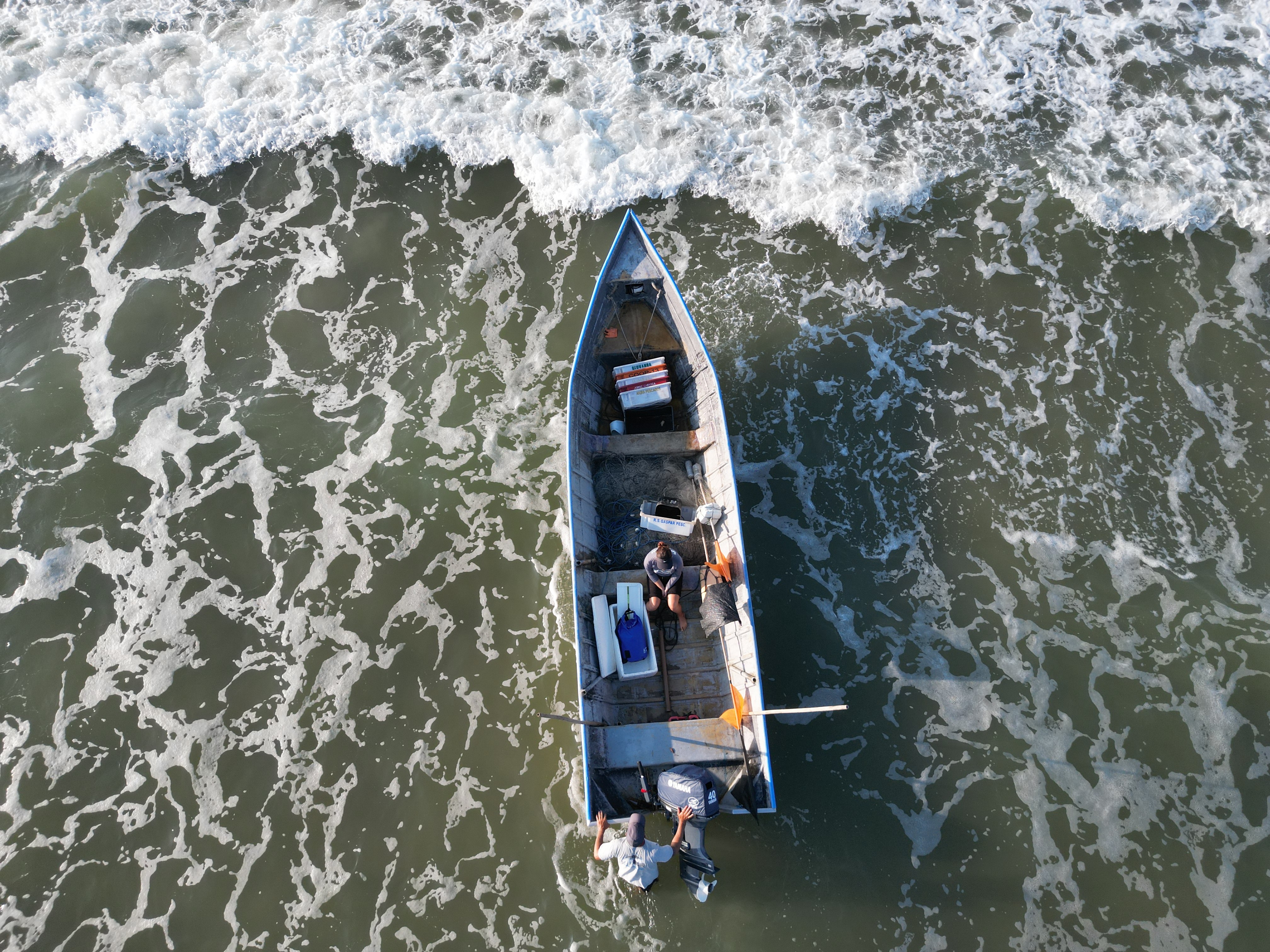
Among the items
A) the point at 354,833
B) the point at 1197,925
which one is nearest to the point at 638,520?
the point at 354,833

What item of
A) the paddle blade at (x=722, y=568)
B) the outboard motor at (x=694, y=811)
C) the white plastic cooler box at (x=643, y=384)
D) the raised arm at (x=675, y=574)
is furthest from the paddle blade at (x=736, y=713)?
the white plastic cooler box at (x=643, y=384)

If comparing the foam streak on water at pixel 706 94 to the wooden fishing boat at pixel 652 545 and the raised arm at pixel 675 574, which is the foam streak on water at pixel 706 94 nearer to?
the wooden fishing boat at pixel 652 545

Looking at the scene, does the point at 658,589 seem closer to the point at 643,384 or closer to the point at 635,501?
the point at 635,501

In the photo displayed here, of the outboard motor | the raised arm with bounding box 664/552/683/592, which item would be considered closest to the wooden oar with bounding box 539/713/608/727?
the outboard motor

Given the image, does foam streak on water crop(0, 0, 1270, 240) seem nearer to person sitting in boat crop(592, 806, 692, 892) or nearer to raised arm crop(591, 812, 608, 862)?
person sitting in boat crop(592, 806, 692, 892)

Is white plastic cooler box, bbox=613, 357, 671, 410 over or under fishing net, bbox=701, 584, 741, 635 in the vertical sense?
over

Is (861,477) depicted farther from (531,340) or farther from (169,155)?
(169,155)
